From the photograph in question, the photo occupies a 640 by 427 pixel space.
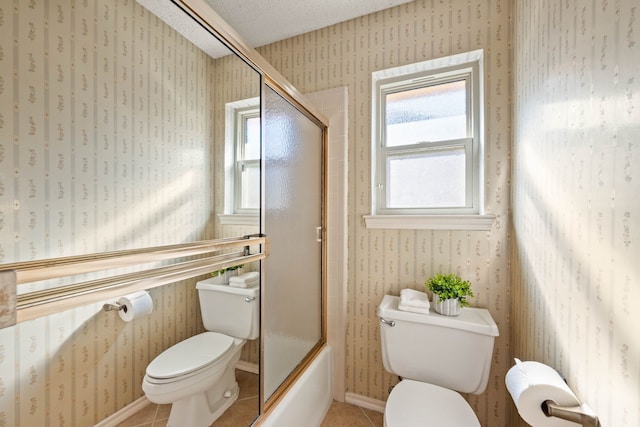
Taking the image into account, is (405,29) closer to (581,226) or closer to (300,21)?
(300,21)

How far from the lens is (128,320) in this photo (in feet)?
2.07

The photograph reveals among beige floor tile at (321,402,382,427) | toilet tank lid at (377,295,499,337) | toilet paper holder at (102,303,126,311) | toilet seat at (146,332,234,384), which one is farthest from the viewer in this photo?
beige floor tile at (321,402,382,427)

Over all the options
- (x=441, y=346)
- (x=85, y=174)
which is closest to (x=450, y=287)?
(x=441, y=346)

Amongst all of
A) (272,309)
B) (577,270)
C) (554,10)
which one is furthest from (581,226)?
(272,309)

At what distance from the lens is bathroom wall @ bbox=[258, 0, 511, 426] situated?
1323 millimetres

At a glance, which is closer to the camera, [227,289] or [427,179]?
[227,289]

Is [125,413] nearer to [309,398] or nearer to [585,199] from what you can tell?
[309,398]

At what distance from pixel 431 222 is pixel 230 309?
1110mm

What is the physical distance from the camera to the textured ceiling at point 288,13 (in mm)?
1484

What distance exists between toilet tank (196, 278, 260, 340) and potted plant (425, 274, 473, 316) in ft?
2.90

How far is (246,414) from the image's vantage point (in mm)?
948

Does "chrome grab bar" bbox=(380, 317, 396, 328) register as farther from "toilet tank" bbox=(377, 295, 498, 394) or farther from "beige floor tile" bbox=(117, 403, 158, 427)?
"beige floor tile" bbox=(117, 403, 158, 427)

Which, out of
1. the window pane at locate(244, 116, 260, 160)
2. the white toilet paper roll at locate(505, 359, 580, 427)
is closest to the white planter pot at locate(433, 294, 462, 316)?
the white toilet paper roll at locate(505, 359, 580, 427)

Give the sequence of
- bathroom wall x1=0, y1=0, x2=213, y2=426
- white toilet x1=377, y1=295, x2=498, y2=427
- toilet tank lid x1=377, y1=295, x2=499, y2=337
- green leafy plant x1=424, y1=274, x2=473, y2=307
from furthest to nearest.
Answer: green leafy plant x1=424, y1=274, x2=473, y2=307
toilet tank lid x1=377, y1=295, x2=499, y2=337
white toilet x1=377, y1=295, x2=498, y2=427
bathroom wall x1=0, y1=0, x2=213, y2=426
